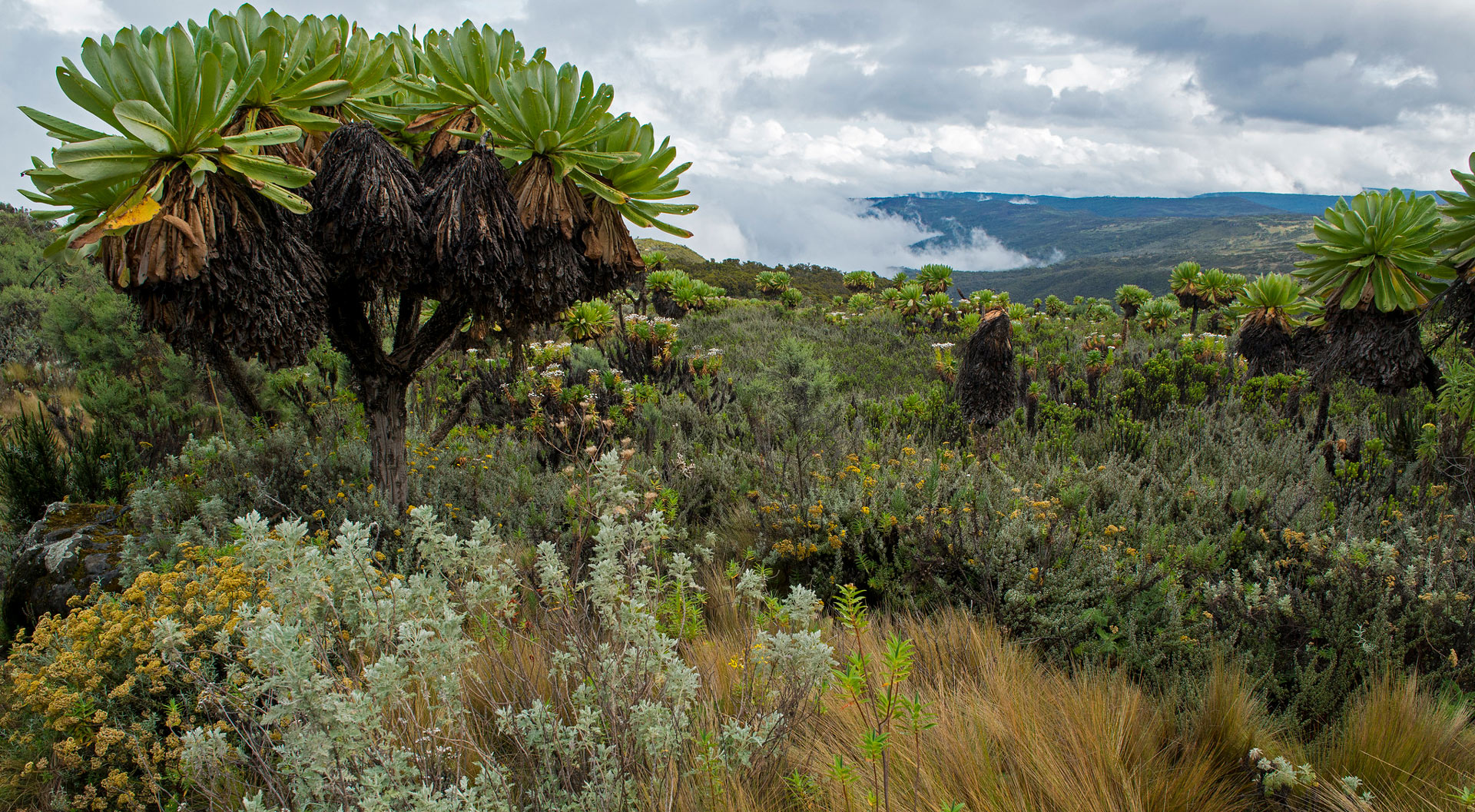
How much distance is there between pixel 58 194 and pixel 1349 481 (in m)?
6.54

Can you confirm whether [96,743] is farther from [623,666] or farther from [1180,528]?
[1180,528]

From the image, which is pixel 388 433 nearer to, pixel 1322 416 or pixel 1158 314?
pixel 1322 416

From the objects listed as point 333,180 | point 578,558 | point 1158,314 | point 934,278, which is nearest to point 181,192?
point 333,180

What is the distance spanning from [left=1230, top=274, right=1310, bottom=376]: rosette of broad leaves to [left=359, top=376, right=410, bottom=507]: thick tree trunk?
24.6 feet

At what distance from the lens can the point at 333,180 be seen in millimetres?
2434

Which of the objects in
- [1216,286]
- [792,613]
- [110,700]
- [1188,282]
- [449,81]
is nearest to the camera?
[792,613]

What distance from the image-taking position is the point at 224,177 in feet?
7.54

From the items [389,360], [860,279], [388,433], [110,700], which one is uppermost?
Answer: [860,279]

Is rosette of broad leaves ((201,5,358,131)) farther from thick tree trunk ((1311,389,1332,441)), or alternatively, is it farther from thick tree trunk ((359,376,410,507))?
thick tree trunk ((1311,389,1332,441))

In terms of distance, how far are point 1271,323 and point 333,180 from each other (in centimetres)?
791

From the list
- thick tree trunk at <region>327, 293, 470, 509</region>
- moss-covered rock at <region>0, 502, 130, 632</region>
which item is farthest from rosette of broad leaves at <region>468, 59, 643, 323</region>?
moss-covered rock at <region>0, 502, 130, 632</region>

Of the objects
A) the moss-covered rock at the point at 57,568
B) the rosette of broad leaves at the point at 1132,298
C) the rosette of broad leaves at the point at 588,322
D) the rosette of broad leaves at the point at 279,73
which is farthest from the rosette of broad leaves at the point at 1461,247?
the rosette of broad leaves at the point at 1132,298

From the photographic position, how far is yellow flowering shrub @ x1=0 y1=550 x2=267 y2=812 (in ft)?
7.34

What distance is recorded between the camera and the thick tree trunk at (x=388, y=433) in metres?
3.35
